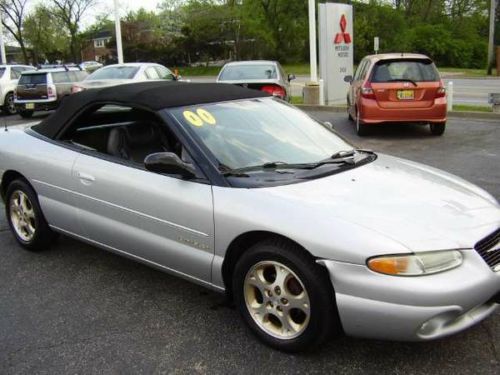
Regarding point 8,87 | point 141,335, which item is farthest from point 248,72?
point 141,335

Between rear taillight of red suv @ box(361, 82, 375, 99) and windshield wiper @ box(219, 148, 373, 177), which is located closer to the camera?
windshield wiper @ box(219, 148, 373, 177)

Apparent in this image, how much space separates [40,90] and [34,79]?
53cm

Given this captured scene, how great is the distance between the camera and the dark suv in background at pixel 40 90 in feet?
53.3

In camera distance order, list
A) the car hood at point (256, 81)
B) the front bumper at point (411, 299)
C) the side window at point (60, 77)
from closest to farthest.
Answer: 1. the front bumper at point (411, 299)
2. the car hood at point (256, 81)
3. the side window at point (60, 77)

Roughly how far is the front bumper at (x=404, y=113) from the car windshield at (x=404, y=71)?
464 millimetres

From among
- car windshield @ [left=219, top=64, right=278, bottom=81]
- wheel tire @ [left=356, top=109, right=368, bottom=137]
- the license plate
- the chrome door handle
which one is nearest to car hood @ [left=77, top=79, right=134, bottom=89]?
car windshield @ [left=219, top=64, right=278, bottom=81]

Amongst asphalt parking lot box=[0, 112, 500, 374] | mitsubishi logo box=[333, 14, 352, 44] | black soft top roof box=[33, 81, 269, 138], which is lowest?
asphalt parking lot box=[0, 112, 500, 374]

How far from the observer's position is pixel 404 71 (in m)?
10.3

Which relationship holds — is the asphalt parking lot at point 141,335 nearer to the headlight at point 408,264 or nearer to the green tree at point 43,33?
the headlight at point 408,264

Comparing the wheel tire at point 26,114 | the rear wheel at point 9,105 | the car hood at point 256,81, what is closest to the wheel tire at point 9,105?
the rear wheel at point 9,105

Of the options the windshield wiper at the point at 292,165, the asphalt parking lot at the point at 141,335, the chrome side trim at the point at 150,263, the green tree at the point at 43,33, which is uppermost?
the green tree at the point at 43,33

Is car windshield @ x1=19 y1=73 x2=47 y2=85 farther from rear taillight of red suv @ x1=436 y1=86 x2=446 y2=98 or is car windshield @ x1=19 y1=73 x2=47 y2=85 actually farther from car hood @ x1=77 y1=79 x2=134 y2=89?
rear taillight of red suv @ x1=436 y1=86 x2=446 y2=98

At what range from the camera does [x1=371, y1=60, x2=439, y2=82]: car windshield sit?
10.2 m

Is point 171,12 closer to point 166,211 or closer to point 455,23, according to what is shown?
point 455,23
